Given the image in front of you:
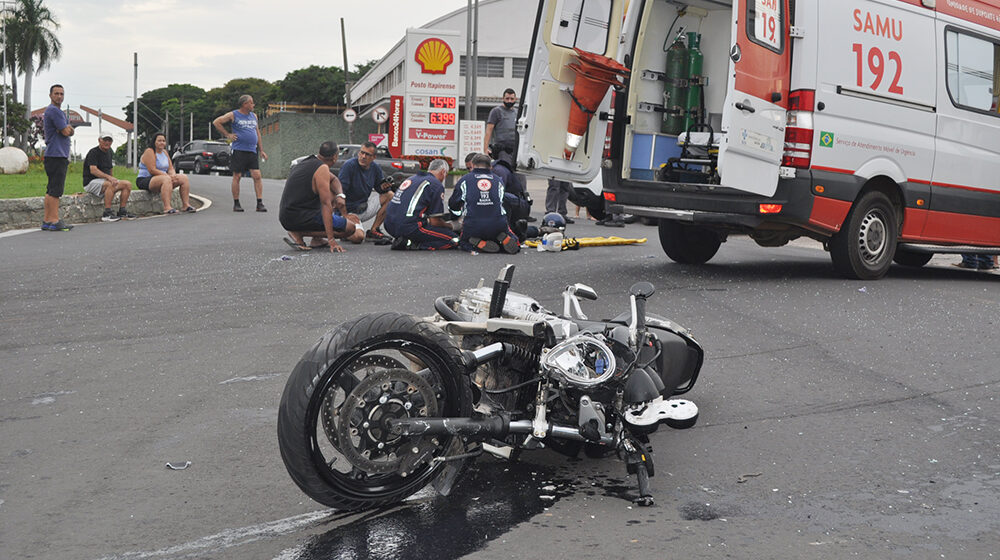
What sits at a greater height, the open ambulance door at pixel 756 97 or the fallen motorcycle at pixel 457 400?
the open ambulance door at pixel 756 97

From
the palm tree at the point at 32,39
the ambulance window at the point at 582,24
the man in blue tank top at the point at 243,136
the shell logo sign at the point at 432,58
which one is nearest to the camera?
the ambulance window at the point at 582,24

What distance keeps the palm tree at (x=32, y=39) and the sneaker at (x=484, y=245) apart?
76235 mm

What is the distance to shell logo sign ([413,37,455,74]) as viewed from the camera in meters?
27.1

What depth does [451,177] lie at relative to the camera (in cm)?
3434

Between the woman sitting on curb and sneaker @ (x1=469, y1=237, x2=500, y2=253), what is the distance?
24.7 feet

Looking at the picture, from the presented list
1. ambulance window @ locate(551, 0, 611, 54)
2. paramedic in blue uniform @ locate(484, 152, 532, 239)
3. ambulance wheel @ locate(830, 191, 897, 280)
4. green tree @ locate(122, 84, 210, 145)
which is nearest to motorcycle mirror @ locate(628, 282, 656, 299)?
ambulance window @ locate(551, 0, 611, 54)

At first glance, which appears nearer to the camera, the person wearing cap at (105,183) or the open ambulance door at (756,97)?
the open ambulance door at (756,97)

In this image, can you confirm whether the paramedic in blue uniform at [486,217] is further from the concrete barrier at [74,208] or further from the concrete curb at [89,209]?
the concrete barrier at [74,208]

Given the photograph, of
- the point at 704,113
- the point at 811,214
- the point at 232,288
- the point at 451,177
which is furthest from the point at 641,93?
the point at 451,177

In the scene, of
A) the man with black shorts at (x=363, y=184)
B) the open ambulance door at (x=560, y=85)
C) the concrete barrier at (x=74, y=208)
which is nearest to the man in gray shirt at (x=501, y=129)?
the man with black shorts at (x=363, y=184)

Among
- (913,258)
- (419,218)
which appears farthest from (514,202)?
(913,258)

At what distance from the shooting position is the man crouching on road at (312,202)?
11.7 metres

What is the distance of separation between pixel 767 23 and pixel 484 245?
14.2ft

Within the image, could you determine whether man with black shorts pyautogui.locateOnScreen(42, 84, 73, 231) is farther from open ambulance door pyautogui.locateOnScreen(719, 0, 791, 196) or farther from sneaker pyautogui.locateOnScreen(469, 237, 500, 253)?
open ambulance door pyautogui.locateOnScreen(719, 0, 791, 196)
